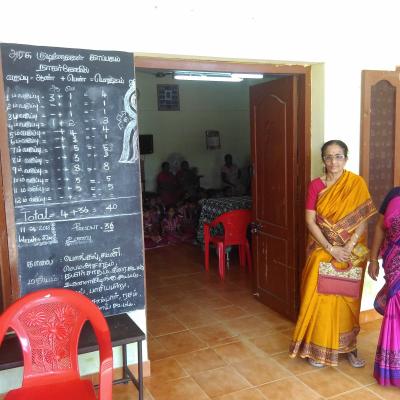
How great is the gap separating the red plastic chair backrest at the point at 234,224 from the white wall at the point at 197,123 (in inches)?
133

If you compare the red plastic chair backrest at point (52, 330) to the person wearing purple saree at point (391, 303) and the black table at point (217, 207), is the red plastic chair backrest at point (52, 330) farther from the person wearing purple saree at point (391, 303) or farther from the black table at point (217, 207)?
the black table at point (217, 207)

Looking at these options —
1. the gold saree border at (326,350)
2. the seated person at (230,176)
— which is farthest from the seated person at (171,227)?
the gold saree border at (326,350)

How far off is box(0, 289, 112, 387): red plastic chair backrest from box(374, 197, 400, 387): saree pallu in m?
1.63

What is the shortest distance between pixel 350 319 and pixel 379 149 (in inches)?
53.1

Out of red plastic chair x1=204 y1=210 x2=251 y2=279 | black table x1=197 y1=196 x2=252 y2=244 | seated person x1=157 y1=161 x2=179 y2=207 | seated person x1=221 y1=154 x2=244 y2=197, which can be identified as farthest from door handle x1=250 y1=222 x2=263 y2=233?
seated person x1=221 y1=154 x2=244 y2=197

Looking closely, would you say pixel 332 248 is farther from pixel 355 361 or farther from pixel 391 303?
pixel 355 361

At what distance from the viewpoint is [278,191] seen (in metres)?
3.75

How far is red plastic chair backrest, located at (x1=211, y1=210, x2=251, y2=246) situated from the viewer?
5098 mm

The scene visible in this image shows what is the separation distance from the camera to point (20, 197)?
2494 mm

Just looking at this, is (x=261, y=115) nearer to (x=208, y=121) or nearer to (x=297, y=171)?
(x=297, y=171)

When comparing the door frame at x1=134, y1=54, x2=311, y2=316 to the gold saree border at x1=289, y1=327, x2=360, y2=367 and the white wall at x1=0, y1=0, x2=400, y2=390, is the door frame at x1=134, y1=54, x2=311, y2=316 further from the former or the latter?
the gold saree border at x1=289, y1=327, x2=360, y2=367

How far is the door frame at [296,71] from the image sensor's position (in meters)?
2.86

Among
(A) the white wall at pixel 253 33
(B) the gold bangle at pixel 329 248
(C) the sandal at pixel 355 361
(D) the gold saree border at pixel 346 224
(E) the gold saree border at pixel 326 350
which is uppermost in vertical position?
(A) the white wall at pixel 253 33

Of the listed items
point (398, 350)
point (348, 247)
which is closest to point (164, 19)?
point (348, 247)
